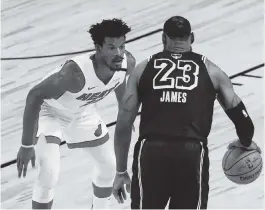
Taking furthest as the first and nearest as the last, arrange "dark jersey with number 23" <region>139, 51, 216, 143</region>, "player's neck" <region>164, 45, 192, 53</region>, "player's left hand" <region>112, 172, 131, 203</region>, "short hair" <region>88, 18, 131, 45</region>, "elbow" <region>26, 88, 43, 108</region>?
"elbow" <region>26, 88, 43, 108</region> → "short hair" <region>88, 18, 131, 45</region> → "player's left hand" <region>112, 172, 131, 203</region> → "player's neck" <region>164, 45, 192, 53</region> → "dark jersey with number 23" <region>139, 51, 216, 143</region>

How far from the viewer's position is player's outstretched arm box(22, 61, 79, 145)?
8.15m

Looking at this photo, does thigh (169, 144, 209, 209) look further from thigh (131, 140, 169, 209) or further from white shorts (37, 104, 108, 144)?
white shorts (37, 104, 108, 144)

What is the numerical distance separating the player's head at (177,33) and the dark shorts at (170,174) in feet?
2.22

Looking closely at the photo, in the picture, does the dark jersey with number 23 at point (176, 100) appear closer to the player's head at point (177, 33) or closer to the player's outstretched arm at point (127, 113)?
the player's outstretched arm at point (127, 113)

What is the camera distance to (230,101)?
6852mm

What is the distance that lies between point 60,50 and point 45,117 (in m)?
5.37

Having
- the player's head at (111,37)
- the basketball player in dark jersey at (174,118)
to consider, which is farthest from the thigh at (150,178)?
the player's head at (111,37)

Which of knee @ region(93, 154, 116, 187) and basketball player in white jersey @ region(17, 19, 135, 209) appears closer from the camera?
basketball player in white jersey @ region(17, 19, 135, 209)

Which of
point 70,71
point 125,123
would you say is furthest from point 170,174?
point 70,71

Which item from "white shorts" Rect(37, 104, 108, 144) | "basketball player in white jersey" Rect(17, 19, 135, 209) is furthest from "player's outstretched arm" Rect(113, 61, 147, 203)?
"white shorts" Rect(37, 104, 108, 144)

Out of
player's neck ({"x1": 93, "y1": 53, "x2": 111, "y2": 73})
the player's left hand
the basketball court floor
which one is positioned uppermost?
player's neck ({"x1": 93, "y1": 53, "x2": 111, "y2": 73})

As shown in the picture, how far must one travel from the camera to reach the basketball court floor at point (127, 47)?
31.6ft

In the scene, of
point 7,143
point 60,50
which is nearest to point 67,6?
point 60,50

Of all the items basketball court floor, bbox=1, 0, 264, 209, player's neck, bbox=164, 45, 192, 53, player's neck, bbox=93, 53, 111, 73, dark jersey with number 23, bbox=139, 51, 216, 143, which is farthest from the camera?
basketball court floor, bbox=1, 0, 264, 209
